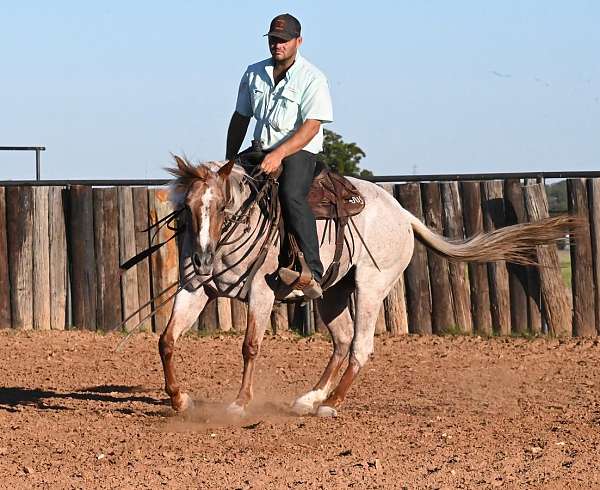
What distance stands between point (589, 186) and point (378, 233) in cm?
413

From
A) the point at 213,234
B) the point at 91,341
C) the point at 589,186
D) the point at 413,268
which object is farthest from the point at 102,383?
the point at 589,186

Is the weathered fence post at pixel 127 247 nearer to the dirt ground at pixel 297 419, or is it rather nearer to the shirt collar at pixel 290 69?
the dirt ground at pixel 297 419

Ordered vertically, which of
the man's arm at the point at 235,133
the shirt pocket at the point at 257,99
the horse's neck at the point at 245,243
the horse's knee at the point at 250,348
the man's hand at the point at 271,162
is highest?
the shirt pocket at the point at 257,99

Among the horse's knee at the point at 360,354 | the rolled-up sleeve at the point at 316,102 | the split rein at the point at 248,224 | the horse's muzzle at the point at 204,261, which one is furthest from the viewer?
the horse's knee at the point at 360,354

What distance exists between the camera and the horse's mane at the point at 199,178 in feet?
26.4

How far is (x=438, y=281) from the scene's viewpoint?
13.3 m

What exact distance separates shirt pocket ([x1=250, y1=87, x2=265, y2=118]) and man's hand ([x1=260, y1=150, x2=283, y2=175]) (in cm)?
53

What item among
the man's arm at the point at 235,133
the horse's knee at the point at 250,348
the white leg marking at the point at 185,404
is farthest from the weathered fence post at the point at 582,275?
the white leg marking at the point at 185,404

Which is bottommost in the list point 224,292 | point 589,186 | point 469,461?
point 469,461

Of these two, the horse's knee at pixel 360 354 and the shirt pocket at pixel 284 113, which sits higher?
the shirt pocket at pixel 284 113

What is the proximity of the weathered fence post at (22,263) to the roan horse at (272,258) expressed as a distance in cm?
506

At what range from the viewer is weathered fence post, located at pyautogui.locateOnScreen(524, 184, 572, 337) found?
42.4ft

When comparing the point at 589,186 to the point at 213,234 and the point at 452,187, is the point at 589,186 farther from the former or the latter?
the point at 213,234

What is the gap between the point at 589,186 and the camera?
13008mm
